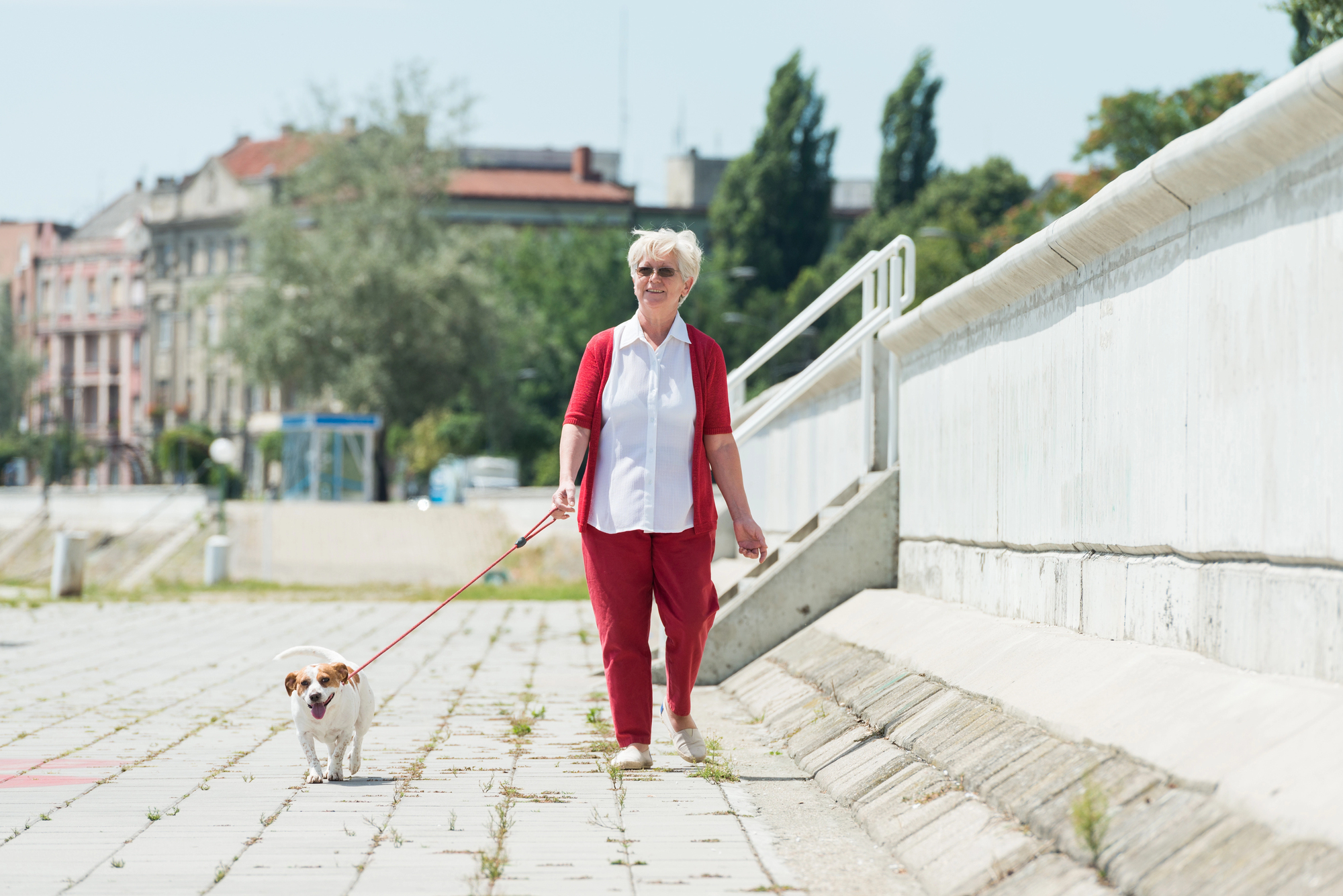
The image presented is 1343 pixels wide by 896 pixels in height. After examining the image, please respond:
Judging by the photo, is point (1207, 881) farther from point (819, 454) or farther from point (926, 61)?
point (926, 61)

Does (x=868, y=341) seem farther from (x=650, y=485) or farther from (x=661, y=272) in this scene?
(x=650, y=485)

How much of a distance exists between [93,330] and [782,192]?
161ft

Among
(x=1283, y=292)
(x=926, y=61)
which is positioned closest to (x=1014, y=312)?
(x=1283, y=292)

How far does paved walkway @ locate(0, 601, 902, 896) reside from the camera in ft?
14.0

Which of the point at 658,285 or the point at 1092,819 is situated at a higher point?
the point at 658,285

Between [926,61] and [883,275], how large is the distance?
64370mm

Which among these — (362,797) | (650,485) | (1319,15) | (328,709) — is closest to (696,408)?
(650,485)

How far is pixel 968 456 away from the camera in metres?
7.44

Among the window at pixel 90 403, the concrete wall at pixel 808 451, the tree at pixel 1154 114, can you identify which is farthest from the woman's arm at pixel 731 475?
the window at pixel 90 403

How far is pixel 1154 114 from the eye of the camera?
138ft

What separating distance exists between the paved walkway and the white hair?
1.99 m

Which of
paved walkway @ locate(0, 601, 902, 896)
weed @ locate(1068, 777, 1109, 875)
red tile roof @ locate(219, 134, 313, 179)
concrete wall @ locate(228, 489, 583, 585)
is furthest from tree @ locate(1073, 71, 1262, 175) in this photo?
red tile roof @ locate(219, 134, 313, 179)

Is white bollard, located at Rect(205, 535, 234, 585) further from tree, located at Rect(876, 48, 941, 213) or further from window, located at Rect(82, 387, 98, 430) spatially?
window, located at Rect(82, 387, 98, 430)

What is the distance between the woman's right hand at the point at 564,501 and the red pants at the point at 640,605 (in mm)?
174
